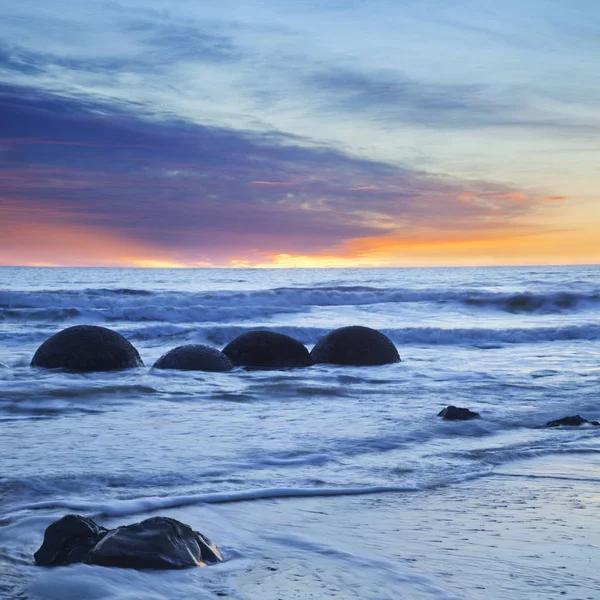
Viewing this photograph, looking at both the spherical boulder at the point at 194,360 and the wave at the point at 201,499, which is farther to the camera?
the spherical boulder at the point at 194,360

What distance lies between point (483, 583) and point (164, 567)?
4.27 ft

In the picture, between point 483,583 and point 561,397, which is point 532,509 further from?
point 561,397

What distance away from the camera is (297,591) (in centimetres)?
314

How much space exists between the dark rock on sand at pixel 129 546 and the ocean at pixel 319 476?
6 cm

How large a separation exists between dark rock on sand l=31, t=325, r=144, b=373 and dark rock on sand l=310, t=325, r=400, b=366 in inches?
112

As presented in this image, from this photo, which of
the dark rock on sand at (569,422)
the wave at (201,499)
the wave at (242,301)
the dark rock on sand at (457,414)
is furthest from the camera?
the wave at (242,301)

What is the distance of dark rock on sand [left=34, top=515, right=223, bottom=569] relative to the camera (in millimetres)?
3268

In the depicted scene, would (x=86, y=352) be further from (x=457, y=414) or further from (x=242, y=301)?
(x=242, y=301)

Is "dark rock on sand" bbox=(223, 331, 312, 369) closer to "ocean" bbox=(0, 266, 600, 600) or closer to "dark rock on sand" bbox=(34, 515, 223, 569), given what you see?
"ocean" bbox=(0, 266, 600, 600)

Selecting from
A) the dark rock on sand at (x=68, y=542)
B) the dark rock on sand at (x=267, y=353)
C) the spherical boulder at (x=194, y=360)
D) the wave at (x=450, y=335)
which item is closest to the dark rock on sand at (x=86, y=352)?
the spherical boulder at (x=194, y=360)

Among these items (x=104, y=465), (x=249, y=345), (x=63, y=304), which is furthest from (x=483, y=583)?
(x=63, y=304)

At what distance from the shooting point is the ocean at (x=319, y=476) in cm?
328

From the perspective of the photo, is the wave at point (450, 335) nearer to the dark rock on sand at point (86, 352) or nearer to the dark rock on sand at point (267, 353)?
the dark rock on sand at point (267, 353)

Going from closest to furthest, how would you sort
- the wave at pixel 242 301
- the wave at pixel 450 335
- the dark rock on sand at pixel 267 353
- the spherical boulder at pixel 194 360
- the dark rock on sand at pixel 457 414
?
the dark rock on sand at pixel 457 414 < the spherical boulder at pixel 194 360 < the dark rock on sand at pixel 267 353 < the wave at pixel 450 335 < the wave at pixel 242 301
